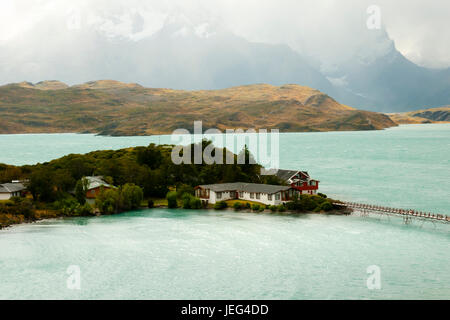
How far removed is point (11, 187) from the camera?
207 ft

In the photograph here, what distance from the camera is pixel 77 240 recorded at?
158 ft

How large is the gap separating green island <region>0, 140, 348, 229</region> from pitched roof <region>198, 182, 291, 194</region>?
7.50ft

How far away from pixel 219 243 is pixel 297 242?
8.57 meters

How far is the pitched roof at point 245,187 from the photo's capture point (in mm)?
64438

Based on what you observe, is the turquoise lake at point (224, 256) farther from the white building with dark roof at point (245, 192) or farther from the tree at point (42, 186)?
the tree at point (42, 186)

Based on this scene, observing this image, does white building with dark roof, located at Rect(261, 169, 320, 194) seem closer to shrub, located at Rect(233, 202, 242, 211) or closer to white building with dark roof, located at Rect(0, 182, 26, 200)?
shrub, located at Rect(233, 202, 242, 211)

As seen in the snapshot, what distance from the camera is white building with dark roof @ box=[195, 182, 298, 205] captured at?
209 ft

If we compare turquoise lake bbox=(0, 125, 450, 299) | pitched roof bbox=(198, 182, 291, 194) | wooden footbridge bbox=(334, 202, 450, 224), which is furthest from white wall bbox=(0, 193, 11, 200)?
wooden footbridge bbox=(334, 202, 450, 224)

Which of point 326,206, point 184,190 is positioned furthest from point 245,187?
point 326,206

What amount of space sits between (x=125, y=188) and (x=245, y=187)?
1905cm

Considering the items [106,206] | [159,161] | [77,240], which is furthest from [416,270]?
[159,161]

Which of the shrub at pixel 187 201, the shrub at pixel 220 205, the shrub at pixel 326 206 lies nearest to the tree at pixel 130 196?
the shrub at pixel 187 201
